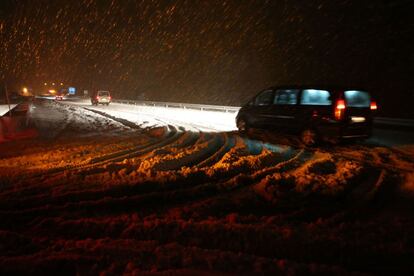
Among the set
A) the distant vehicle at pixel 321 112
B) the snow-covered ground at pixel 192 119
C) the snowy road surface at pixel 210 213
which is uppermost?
the distant vehicle at pixel 321 112

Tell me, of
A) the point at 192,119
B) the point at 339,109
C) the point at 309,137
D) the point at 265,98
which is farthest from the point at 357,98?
the point at 192,119

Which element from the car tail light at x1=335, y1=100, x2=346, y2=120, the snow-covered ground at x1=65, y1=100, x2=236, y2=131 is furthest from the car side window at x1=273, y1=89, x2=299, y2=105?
the snow-covered ground at x1=65, y1=100, x2=236, y2=131

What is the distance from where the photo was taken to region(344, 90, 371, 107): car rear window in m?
8.82

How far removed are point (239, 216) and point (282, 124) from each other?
20.6 feet

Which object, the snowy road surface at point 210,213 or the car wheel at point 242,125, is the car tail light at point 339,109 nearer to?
the snowy road surface at point 210,213

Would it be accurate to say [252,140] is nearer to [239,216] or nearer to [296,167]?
[296,167]

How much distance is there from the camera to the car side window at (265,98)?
10.7 m

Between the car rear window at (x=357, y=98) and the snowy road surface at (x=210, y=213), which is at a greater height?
the car rear window at (x=357, y=98)

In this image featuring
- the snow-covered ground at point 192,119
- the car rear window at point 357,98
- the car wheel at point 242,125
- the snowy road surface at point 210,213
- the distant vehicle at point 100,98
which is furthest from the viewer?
the distant vehicle at point 100,98

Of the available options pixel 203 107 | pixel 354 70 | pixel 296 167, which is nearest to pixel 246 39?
pixel 354 70

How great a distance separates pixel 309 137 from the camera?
9.35 m

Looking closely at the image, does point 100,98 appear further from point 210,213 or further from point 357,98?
point 210,213

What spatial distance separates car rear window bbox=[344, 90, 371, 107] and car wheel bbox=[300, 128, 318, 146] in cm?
120

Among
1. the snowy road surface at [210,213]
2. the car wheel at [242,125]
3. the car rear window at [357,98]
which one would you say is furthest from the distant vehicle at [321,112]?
the car wheel at [242,125]
